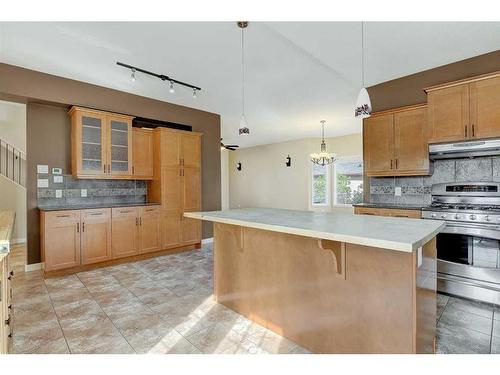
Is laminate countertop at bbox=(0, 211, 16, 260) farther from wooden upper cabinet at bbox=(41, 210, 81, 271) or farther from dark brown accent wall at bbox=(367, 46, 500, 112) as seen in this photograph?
dark brown accent wall at bbox=(367, 46, 500, 112)

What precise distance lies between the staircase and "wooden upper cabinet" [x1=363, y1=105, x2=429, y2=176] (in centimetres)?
711

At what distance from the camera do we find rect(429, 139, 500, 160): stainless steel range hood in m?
2.75

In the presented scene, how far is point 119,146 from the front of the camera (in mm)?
4109

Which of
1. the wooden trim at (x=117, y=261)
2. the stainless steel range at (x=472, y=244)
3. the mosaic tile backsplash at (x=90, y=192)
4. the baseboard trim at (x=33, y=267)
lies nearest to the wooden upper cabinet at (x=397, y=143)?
the stainless steel range at (x=472, y=244)

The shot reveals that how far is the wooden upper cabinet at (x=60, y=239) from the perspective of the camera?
131 inches

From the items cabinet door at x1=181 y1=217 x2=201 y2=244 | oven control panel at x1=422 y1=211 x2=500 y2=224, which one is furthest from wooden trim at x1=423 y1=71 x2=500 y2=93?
cabinet door at x1=181 y1=217 x2=201 y2=244

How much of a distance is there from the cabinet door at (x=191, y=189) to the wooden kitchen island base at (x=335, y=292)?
245cm

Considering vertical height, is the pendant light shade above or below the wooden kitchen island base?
above

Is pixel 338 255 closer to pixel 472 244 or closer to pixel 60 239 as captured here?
pixel 472 244

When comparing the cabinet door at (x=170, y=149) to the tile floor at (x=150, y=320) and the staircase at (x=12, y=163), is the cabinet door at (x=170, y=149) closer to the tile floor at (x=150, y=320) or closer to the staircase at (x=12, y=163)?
the tile floor at (x=150, y=320)

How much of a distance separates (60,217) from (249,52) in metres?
3.14

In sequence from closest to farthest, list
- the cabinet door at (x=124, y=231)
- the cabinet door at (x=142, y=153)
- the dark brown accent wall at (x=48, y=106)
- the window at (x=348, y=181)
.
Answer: the dark brown accent wall at (x=48, y=106) < the cabinet door at (x=124, y=231) < the cabinet door at (x=142, y=153) < the window at (x=348, y=181)
